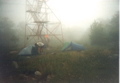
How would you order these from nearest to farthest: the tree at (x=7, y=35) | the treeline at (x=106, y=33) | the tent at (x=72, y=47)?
the tree at (x=7, y=35), the tent at (x=72, y=47), the treeline at (x=106, y=33)

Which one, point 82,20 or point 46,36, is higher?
point 82,20

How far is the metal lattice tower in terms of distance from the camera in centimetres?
274

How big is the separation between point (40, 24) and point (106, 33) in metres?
0.92

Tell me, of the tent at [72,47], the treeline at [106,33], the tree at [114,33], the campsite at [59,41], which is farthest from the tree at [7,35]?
the tree at [114,33]

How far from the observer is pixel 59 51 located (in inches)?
111

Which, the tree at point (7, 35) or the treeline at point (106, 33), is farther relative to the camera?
the treeline at point (106, 33)

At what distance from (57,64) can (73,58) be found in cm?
24

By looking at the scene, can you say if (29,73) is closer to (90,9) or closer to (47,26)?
(47,26)

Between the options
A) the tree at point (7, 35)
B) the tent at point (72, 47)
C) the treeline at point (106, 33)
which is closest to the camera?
the tree at point (7, 35)

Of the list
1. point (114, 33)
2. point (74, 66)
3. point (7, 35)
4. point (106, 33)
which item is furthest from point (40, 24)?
point (114, 33)

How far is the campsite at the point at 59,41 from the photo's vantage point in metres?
2.70

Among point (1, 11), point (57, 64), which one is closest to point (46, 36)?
point (57, 64)

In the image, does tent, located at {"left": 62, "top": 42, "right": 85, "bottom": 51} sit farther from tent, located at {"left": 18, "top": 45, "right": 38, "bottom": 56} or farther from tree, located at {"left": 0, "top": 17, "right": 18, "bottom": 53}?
tree, located at {"left": 0, "top": 17, "right": 18, "bottom": 53}

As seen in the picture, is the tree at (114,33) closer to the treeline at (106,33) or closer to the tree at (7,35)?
the treeline at (106,33)
